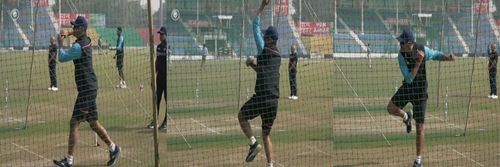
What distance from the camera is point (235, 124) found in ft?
29.5

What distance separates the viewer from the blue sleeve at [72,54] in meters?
6.59

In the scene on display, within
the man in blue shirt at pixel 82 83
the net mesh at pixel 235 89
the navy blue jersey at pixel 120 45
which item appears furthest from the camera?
the navy blue jersey at pixel 120 45

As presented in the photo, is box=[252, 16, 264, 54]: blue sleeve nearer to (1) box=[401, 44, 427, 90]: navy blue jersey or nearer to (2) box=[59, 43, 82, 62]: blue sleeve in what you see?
(1) box=[401, 44, 427, 90]: navy blue jersey

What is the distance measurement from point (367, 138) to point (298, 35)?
1630 mm

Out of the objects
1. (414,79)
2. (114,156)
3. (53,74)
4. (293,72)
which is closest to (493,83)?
(293,72)

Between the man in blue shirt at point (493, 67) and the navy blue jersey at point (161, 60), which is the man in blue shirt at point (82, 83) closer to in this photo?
the navy blue jersey at point (161, 60)

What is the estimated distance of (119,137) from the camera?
848 cm

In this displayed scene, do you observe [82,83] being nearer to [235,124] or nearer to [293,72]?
[235,124]

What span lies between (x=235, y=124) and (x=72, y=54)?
2922mm

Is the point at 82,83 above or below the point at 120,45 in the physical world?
below

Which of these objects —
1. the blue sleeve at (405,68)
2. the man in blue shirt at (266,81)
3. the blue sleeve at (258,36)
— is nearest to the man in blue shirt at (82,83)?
the man in blue shirt at (266,81)

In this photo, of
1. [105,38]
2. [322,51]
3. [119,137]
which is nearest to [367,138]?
[322,51]

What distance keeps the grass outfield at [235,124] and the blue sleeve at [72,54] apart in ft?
4.13

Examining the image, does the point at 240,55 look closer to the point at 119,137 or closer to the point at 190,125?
the point at 190,125
